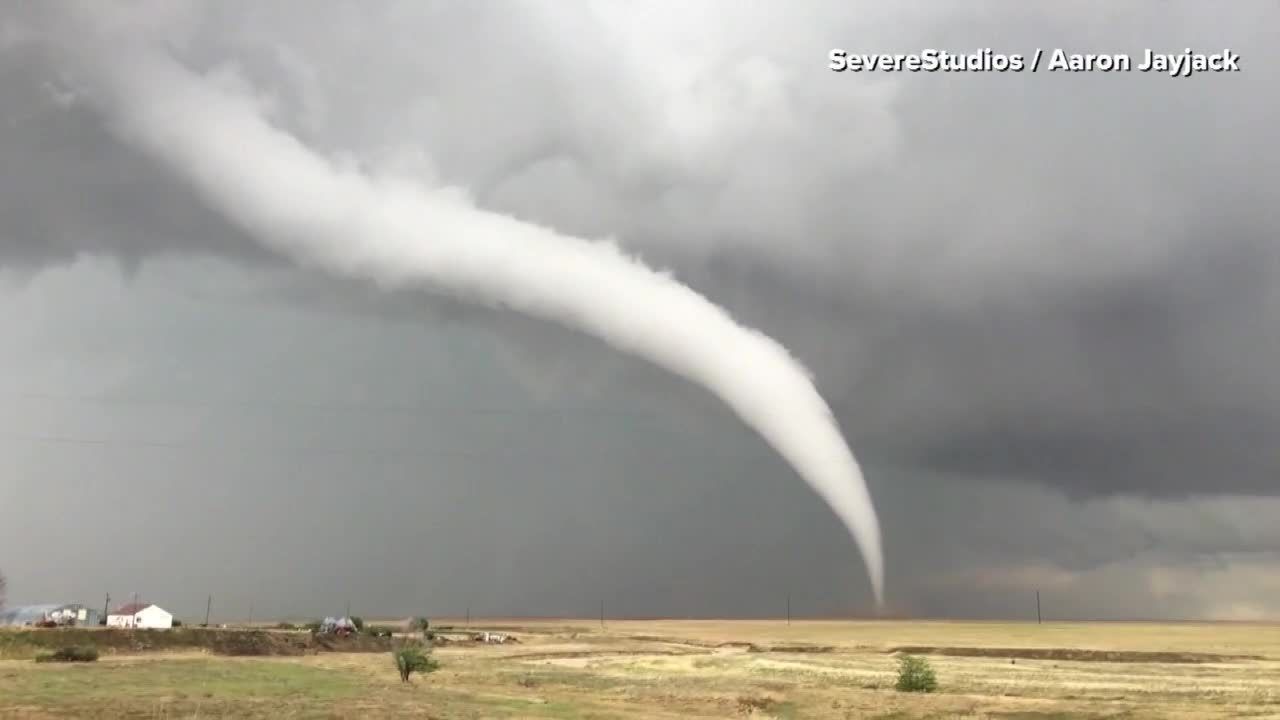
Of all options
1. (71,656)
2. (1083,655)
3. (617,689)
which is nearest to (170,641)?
(71,656)

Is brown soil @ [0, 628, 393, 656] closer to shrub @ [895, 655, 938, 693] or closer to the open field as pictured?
the open field

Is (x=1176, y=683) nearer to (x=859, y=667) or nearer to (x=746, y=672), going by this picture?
(x=859, y=667)

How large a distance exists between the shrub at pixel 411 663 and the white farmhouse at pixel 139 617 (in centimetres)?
9223

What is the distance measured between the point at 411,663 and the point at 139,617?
101270 mm

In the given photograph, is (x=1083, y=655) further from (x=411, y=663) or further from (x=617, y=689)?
(x=411, y=663)

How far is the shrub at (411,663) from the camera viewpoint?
7856 cm

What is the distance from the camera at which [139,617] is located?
15738 centimetres

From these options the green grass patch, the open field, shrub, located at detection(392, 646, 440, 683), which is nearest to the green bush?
the open field

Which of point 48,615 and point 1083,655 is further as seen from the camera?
point 48,615

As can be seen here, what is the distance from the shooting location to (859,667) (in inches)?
4141

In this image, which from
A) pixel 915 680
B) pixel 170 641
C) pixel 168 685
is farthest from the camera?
pixel 170 641

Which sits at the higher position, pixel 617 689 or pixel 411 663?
pixel 411 663

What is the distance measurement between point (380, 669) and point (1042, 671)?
69.0 metres

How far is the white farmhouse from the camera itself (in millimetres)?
156625
